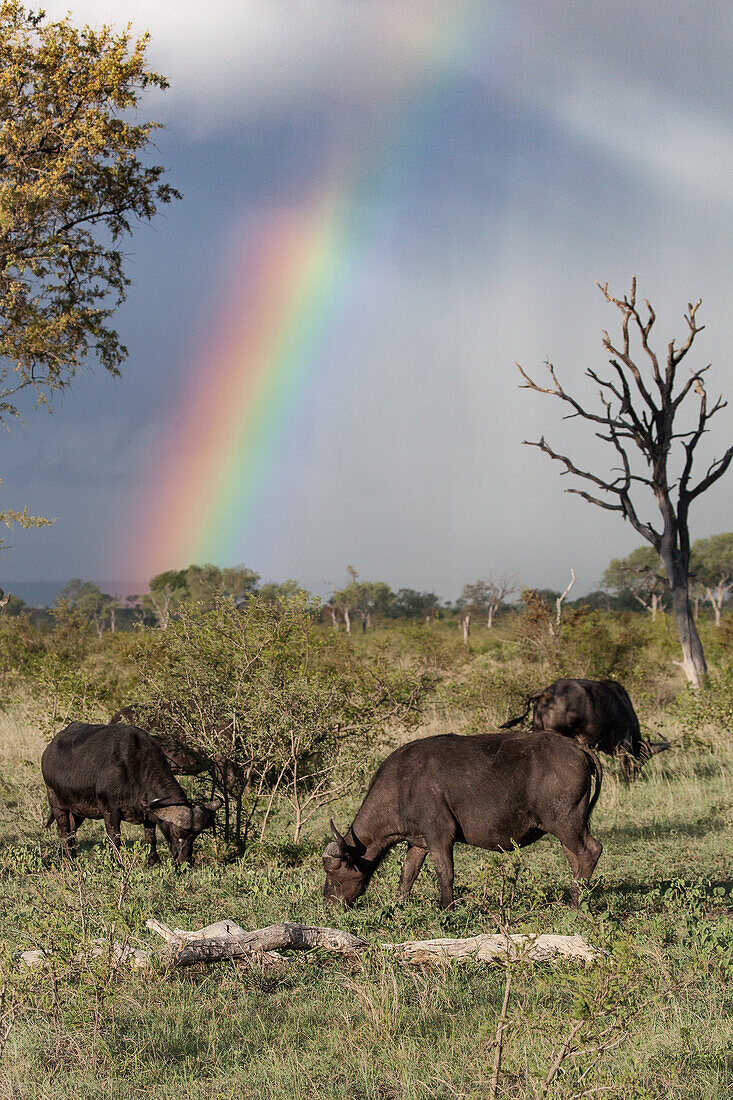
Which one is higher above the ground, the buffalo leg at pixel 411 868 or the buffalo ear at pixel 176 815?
the buffalo ear at pixel 176 815

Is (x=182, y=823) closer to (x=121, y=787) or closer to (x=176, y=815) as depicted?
(x=176, y=815)

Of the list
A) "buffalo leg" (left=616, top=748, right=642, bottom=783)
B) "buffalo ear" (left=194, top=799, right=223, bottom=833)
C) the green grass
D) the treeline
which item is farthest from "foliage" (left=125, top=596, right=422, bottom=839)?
the treeline

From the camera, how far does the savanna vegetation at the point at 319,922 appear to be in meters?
4.37

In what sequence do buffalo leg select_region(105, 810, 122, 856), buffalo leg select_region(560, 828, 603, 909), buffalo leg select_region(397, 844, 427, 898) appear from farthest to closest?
buffalo leg select_region(105, 810, 122, 856) → buffalo leg select_region(397, 844, 427, 898) → buffalo leg select_region(560, 828, 603, 909)

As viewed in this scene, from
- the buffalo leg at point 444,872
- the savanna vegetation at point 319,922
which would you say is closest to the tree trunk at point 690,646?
the savanna vegetation at point 319,922

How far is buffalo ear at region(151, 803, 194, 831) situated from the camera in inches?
361

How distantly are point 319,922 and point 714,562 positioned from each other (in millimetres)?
→ 83975

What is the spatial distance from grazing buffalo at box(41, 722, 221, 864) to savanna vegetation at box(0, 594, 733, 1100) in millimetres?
454

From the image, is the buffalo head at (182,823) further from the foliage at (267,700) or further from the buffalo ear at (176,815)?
the foliage at (267,700)

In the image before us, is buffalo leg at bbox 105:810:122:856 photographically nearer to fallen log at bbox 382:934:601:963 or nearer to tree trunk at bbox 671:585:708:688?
fallen log at bbox 382:934:601:963

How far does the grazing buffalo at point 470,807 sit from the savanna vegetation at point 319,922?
0.34 meters

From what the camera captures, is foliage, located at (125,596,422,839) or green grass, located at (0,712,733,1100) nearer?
green grass, located at (0,712,733,1100)

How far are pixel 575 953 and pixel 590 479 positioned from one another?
63.2ft

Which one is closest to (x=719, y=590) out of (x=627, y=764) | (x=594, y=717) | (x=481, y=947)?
(x=627, y=764)
